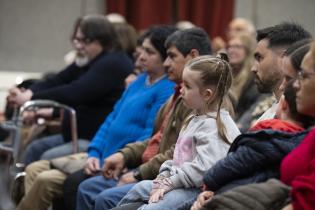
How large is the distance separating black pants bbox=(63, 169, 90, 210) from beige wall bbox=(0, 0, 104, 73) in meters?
4.07

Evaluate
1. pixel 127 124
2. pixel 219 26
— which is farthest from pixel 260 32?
pixel 219 26

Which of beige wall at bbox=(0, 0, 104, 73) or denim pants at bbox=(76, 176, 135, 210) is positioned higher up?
denim pants at bbox=(76, 176, 135, 210)

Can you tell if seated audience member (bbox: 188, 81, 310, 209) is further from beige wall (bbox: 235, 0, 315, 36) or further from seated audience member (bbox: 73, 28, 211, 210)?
beige wall (bbox: 235, 0, 315, 36)

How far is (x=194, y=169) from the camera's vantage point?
110 inches

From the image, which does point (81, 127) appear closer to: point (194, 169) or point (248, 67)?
point (248, 67)

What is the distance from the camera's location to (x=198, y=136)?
283 centimetres

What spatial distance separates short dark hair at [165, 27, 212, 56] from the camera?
139 inches

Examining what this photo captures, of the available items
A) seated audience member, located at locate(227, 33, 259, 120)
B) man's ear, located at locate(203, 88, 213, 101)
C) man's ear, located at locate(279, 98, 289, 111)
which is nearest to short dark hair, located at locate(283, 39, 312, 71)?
man's ear, located at locate(279, 98, 289, 111)

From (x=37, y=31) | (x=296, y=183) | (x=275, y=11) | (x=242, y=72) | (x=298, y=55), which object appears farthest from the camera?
(x=275, y=11)

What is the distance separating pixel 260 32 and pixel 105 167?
1.05 metres

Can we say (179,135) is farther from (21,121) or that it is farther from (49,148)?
(49,148)

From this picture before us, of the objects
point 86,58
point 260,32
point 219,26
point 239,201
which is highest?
point 260,32

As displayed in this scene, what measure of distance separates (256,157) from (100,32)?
2517mm

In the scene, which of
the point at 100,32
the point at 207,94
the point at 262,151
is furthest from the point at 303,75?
the point at 100,32
